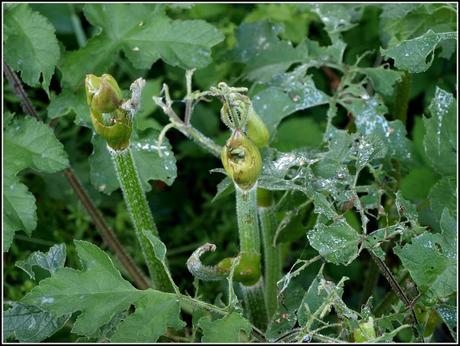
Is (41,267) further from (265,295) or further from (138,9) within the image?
(138,9)

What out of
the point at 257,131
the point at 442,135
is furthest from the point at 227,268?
the point at 442,135

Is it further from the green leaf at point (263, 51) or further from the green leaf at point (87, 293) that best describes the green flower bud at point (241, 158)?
the green leaf at point (263, 51)

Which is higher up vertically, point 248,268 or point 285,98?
point 285,98

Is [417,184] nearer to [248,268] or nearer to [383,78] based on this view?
[383,78]

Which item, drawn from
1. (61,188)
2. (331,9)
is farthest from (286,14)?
(61,188)

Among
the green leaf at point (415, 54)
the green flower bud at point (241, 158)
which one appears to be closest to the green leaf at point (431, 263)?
the green flower bud at point (241, 158)

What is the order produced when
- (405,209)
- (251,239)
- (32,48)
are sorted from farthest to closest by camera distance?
(32,48) → (251,239) → (405,209)
